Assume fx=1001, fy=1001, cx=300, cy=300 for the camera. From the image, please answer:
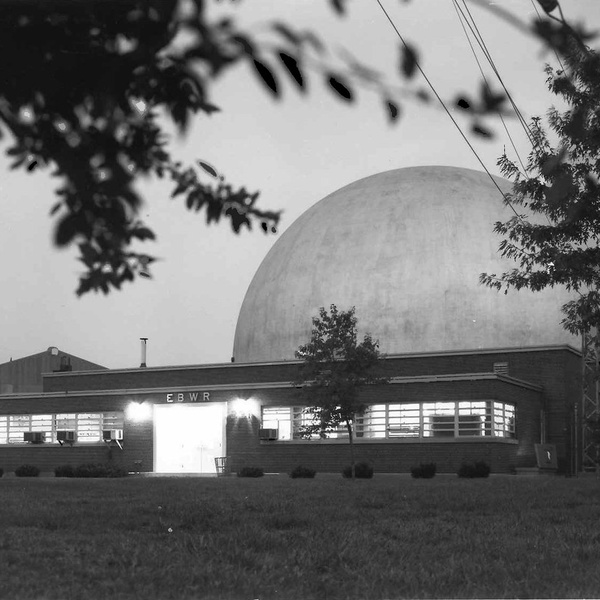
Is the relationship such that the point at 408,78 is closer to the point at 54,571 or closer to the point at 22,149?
the point at 22,149

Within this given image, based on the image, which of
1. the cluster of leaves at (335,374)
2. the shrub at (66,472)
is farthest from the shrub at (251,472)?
the shrub at (66,472)

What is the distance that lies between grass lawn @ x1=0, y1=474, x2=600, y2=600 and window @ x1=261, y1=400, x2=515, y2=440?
26940 millimetres

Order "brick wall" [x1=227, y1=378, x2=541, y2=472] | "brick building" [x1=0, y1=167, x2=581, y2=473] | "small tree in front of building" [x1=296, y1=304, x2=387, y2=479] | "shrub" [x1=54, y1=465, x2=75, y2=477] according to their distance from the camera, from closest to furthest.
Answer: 1. "small tree in front of building" [x1=296, y1=304, x2=387, y2=479]
2. "shrub" [x1=54, y1=465, x2=75, y2=477]
3. "brick wall" [x1=227, y1=378, x2=541, y2=472]
4. "brick building" [x1=0, y1=167, x2=581, y2=473]

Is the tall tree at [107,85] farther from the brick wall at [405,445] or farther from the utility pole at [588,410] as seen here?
the utility pole at [588,410]

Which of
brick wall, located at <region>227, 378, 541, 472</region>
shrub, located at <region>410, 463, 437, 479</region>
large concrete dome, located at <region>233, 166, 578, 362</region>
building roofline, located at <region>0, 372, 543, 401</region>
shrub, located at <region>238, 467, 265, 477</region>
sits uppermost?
large concrete dome, located at <region>233, 166, 578, 362</region>

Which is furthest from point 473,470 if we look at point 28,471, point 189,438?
point 28,471

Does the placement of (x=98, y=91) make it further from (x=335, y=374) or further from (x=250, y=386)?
(x=250, y=386)

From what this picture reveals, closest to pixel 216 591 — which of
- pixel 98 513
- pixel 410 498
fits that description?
pixel 98 513

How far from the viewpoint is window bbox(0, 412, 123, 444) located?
5003 cm

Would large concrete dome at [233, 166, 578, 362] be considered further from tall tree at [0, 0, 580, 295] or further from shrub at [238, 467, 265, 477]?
tall tree at [0, 0, 580, 295]

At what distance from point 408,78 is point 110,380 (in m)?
52.1

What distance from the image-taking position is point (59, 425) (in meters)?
51.4

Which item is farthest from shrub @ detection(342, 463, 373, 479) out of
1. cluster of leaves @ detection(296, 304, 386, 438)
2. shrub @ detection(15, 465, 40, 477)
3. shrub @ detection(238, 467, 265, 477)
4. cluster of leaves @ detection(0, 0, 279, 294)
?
cluster of leaves @ detection(0, 0, 279, 294)

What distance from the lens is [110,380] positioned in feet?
178
